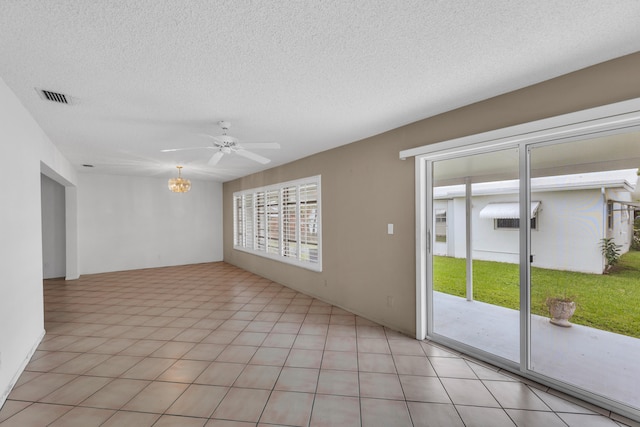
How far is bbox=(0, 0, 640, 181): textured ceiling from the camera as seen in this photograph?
1.43 metres

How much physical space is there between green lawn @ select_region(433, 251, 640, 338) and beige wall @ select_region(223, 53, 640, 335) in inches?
32.5

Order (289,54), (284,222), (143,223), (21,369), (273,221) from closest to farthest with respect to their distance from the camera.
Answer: (289,54)
(21,369)
(284,222)
(273,221)
(143,223)

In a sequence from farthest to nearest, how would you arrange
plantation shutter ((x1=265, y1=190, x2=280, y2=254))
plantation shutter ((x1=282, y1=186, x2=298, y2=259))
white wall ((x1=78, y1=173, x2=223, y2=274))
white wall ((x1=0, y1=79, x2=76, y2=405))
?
1. white wall ((x1=78, y1=173, x2=223, y2=274))
2. plantation shutter ((x1=265, y1=190, x2=280, y2=254))
3. plantation shutter ((x1=282, y1=186, x2=298, y2=259))
4. white wall ((x1=0, y1=79, x2=76, y2=405))

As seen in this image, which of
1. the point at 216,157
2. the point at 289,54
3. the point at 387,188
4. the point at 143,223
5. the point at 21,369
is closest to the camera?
the point at 289,54

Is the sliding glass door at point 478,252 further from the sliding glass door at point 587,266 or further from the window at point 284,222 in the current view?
the window at point 284,222

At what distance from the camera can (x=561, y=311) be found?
2.27m

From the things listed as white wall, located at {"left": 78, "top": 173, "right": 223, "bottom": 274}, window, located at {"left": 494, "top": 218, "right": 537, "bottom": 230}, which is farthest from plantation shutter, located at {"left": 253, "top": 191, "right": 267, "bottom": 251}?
window, located at {"left": 494, "top": 218, "right": 537, "bottom": 230}

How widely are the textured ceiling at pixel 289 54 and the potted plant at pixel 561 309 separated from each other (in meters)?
1.71

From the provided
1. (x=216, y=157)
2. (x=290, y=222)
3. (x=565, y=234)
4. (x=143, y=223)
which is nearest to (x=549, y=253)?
(x=565, y=234)

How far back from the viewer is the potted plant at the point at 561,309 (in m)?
2.23

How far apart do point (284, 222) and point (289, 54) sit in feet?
12.6

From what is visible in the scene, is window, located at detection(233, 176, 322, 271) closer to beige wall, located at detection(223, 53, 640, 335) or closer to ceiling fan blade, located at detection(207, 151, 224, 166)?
beige wall, located at detection(223, 53, 640, 335)

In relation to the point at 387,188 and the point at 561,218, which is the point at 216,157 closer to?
the point at 387,188

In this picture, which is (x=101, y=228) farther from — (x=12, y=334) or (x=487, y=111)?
(x=487, y=111)
